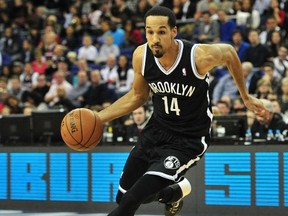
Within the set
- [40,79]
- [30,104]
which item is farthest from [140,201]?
[40,79]

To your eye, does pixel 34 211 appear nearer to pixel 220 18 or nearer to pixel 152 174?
pixel 152 174

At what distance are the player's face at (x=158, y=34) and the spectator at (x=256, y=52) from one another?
8.69 metres

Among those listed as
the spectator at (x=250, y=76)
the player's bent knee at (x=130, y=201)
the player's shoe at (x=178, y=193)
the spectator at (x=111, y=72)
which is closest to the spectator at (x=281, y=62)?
the spectator at (x=250, y=76)

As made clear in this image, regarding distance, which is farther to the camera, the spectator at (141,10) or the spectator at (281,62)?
the spectator at (141,10)

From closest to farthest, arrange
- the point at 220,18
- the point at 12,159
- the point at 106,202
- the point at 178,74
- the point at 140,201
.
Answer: the point at 140,201
the point at 178,74
the point at 106,202
the point at 12,159
the point at 220,18

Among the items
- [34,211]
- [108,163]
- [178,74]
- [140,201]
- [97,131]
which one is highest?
[178,74]

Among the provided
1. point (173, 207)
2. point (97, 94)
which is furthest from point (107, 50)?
point (173, 207)

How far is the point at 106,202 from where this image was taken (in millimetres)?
10977

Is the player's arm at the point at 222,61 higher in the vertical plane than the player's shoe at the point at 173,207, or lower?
higher

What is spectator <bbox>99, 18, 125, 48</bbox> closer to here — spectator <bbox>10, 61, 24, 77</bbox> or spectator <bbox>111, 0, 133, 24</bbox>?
spectator <bbox>111, 0, 133, 24</bbox>

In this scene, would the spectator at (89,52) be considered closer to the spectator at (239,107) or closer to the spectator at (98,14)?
the spectator at (98,14)

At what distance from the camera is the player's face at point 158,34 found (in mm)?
6666

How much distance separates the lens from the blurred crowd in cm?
1445

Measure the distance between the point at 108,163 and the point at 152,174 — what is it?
4.53 metres
